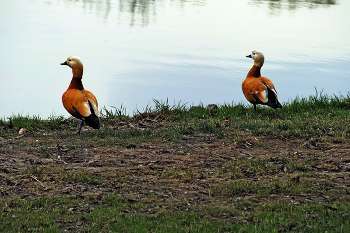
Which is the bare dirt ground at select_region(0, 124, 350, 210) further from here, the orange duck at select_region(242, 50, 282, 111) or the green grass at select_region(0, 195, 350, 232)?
the orange duck at select_region(242, 50, 282, 111)

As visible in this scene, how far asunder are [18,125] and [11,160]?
10.2ft

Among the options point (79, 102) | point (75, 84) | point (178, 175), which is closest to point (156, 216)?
point (178, 175)

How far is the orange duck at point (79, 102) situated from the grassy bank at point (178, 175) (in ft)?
1.48

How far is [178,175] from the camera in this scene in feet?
22.4

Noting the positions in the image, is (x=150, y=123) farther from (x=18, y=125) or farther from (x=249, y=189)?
(x=249, y=189)

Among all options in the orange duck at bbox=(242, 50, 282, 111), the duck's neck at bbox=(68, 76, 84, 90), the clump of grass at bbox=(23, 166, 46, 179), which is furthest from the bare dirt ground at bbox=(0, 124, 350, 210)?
the orange duck at bbox=(242, 50, 282, 111)

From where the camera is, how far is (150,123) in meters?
11.1

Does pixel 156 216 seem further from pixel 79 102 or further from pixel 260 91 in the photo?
pixel 260 91

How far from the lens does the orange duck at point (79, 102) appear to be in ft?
30.6

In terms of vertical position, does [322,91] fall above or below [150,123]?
above

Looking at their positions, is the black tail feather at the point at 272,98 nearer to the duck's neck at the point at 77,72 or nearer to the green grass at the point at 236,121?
the green grass at the point at 236,121

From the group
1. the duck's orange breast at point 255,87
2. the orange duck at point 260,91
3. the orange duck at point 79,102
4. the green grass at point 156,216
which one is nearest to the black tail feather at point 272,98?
the orange duck at point 260,91

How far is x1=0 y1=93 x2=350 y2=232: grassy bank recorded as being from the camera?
5.24 meters

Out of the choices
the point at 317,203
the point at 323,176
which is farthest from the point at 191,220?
the point at 323,176
